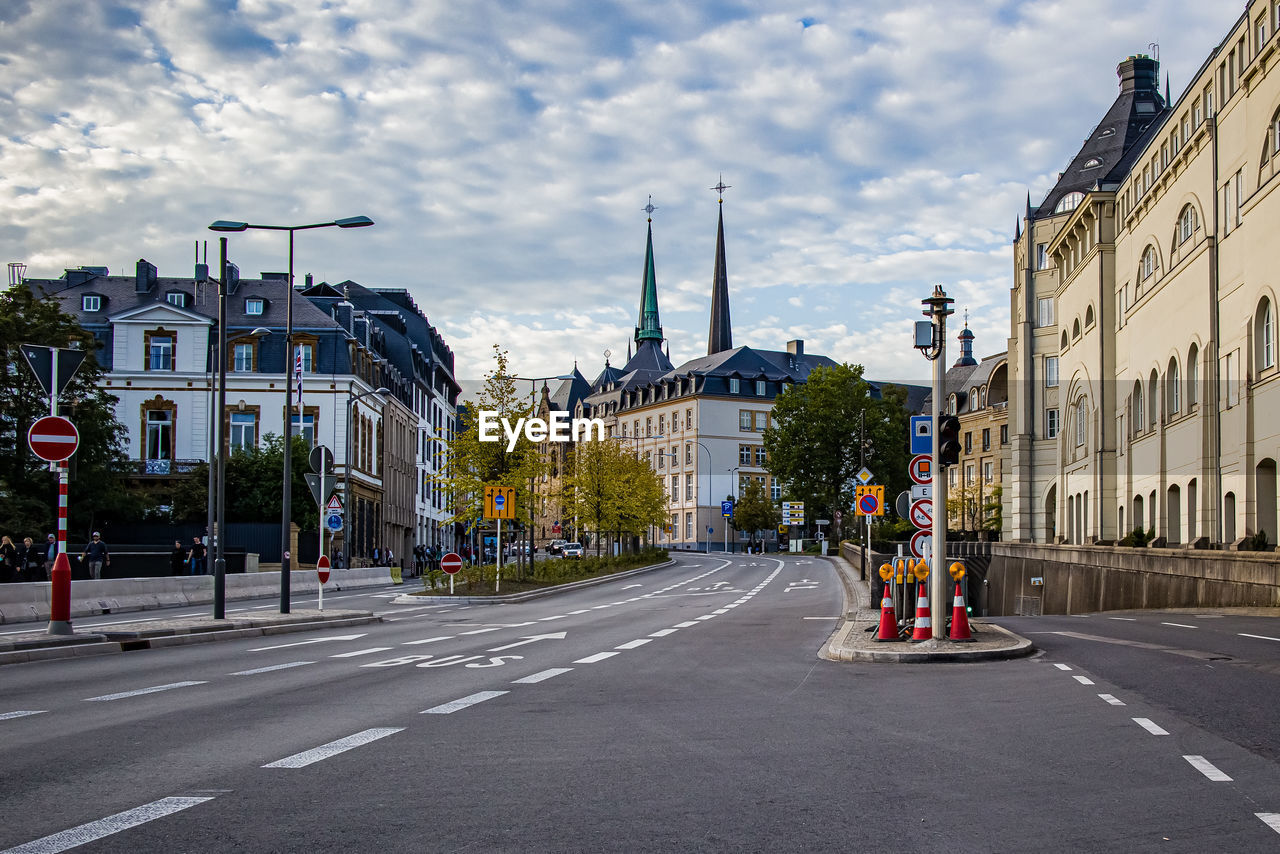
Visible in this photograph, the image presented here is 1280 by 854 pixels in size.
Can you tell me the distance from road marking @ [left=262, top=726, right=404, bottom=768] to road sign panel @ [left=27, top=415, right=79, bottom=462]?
1007cm

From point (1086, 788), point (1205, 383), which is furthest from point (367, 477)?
point (1086, 788)

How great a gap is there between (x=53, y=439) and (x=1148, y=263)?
175 feet

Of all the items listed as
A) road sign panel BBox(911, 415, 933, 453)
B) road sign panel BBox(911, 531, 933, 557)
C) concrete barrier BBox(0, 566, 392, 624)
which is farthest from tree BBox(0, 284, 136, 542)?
road sign panel BBox(911, 415, 933, 453)

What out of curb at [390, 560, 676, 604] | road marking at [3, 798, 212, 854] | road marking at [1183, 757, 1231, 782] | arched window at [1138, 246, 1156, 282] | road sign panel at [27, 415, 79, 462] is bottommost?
curb at [390, 560, 676, 604]

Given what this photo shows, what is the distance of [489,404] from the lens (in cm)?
4550

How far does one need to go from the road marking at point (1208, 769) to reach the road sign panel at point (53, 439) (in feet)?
47.2

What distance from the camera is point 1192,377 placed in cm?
5075

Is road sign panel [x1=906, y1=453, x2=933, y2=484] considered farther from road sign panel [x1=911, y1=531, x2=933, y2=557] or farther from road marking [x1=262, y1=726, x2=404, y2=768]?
road marking [x1=262, y1=726, x2=404, y2=768]

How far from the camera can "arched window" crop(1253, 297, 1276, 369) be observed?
40.7m

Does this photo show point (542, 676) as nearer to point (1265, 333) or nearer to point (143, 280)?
point (1265, 333)

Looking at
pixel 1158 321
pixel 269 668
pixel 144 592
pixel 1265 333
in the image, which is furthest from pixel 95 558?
pixel 1158 321

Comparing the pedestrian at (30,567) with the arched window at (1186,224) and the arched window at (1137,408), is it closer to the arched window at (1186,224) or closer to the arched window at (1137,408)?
the arched window at (1186,224)

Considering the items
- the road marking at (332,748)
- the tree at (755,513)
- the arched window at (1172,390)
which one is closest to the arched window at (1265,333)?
the arched window at (1172,390)

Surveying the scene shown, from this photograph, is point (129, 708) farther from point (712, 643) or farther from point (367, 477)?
point (367, 477)
